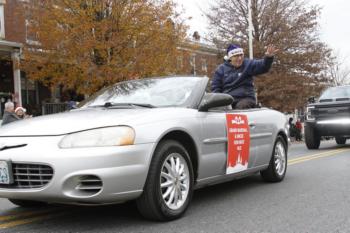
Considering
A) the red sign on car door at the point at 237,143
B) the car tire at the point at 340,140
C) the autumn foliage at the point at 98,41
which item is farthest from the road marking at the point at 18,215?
the car tire at the point at 340,140

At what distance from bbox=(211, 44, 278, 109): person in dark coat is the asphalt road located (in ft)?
4.03

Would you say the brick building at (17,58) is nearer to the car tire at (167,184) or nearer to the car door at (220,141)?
the car door at (220,141)

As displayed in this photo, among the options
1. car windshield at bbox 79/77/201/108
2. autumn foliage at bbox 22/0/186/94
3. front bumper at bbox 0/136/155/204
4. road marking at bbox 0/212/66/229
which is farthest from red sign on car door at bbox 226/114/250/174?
autumn foliage at bbox 22/0/186/94

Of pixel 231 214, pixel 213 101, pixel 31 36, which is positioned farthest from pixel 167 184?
pixel 31 36

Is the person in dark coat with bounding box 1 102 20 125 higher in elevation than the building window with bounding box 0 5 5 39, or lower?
lower

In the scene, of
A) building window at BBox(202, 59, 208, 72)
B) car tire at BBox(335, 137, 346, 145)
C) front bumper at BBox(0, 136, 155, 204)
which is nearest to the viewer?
front bumper at BBox(0, 136, 155, 204)

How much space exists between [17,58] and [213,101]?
1447cm

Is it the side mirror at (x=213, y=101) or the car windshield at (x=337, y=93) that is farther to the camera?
the car windshield at (x=337, y=93)

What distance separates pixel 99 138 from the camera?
3.88 meters

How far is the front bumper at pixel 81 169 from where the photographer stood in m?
3.73

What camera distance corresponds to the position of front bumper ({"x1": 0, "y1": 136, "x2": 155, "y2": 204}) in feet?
12.2

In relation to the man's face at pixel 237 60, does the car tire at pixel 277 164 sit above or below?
below

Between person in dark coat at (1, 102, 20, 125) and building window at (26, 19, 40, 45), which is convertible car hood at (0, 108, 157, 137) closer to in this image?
person in dark coat at (1, 102, 20, 125)

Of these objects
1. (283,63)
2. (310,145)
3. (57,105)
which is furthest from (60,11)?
(283,63)
